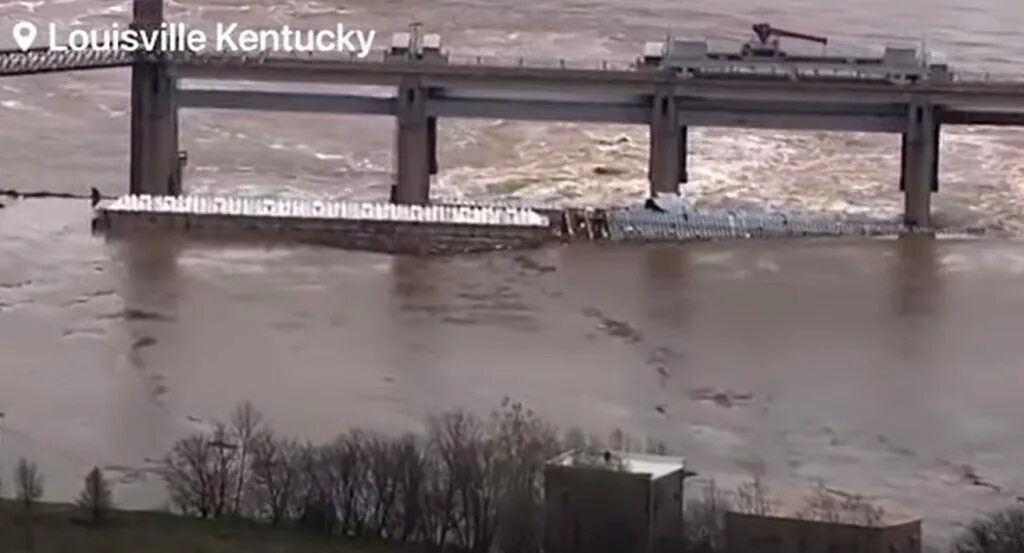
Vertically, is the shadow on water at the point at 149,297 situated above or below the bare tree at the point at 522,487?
above

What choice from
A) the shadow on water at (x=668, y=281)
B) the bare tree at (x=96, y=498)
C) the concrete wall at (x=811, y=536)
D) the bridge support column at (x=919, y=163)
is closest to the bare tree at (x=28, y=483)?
the bare tree at (x=96, y=498)

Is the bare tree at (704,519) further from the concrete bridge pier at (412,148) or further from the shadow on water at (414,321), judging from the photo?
the concrete bridge pier at (412,148)

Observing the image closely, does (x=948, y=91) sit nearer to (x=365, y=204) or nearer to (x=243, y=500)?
(x=365, y=204)

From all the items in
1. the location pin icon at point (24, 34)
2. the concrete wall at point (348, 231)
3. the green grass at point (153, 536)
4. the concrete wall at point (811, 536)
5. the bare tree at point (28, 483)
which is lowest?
the green grass at point (153, 536)

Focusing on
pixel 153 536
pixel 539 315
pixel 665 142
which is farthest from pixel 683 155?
pixel 153 536

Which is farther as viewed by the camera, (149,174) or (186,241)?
(149,174)

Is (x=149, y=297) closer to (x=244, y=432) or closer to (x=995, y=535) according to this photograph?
(x=244, y=432)

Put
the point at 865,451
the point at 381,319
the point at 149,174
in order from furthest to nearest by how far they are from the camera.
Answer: the point at 149,174 → the point at 381,319 → the point at 865,451

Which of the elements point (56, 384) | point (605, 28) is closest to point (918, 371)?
point (56, 384)
